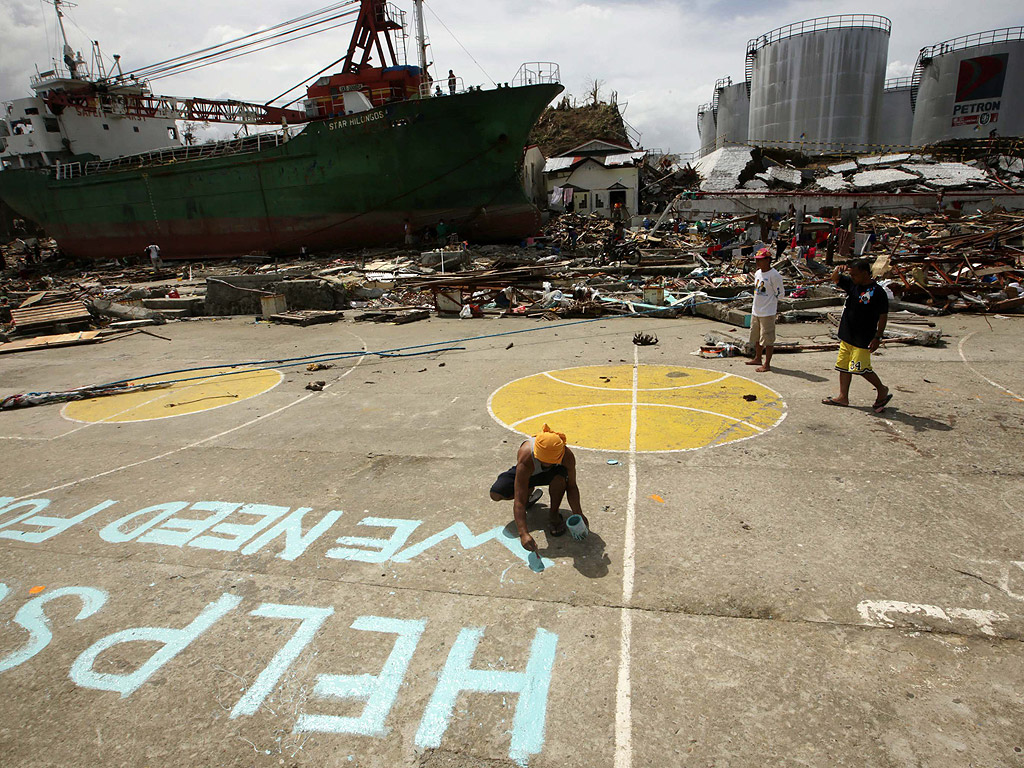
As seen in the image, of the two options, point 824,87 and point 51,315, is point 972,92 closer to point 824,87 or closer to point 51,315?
point 824,87

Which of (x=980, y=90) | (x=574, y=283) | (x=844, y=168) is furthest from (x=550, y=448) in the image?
(x=980, y=90)

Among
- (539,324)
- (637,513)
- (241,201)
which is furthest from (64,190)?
(637,513)

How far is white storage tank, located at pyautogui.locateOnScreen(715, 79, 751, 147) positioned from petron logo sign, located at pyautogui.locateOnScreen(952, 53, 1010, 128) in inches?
597

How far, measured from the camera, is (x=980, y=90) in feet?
124

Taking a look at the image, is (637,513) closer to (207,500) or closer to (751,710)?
(751,710)

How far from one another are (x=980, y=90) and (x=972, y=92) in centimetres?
44

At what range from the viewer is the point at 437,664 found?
340cm

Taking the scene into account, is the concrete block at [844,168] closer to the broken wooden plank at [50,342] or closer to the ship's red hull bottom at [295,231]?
the ship's red hull bottom at [295,231]

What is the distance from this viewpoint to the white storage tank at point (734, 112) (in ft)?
162

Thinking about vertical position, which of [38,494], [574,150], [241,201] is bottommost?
[38,494]

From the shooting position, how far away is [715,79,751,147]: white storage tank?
1939 inches

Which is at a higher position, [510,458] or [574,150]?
[574,150]

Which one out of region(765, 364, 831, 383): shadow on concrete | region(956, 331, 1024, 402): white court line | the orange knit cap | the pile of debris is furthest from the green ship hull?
the orange knit cap

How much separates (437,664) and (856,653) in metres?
2.62
